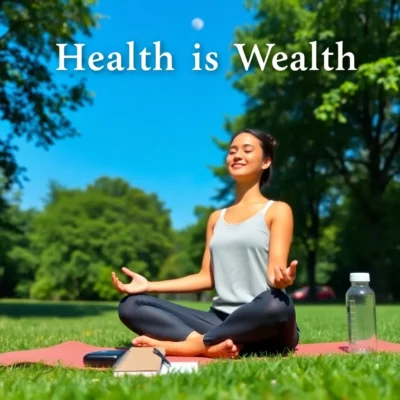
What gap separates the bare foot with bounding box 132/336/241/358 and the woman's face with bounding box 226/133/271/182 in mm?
1131

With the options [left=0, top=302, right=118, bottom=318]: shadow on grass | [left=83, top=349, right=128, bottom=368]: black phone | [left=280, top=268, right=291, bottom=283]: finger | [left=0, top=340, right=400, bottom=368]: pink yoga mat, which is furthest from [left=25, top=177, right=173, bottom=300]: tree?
[left=280, top=268, right=291, bottom=283]: finger

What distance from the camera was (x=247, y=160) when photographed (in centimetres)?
439

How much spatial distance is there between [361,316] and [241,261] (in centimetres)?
101

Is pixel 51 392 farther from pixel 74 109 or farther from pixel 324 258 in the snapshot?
pixel 324 258

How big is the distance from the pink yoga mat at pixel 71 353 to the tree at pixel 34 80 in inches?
478

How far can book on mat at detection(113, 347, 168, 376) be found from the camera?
2.99 meters

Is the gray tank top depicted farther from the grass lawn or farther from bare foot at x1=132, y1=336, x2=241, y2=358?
the grass lawn

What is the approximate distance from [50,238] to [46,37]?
3654 cm

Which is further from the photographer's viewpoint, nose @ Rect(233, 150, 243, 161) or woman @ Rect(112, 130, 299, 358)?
nose @ Rect(233, 150, 243, 161)

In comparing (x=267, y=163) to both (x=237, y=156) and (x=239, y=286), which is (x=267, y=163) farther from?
(x=239, y=286)

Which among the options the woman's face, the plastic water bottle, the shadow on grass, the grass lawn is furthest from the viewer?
the shadow on grass

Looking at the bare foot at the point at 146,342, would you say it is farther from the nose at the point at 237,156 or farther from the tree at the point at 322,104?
the tree at the point at 322,104

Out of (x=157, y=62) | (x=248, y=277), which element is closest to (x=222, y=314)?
(x=248, y=277)

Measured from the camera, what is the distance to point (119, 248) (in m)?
49.4
